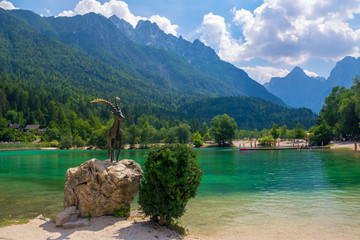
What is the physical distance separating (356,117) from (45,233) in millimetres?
112502

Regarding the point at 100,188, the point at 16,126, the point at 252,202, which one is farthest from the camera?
the point at 16,126

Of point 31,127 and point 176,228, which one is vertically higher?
point 31,127

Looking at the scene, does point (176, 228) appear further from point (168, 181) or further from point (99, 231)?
point (99, 231)

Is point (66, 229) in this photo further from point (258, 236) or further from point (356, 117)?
point (356, 117)

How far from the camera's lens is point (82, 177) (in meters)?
15.2

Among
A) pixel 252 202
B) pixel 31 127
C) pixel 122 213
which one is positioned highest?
pixel 31 127

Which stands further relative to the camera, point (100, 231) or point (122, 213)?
point (122, 213)

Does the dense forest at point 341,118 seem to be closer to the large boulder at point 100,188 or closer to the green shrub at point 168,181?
the green shrub at point 168,181

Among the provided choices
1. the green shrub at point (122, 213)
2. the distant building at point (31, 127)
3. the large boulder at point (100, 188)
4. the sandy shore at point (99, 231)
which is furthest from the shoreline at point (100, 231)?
the distant building at point (31, 127)

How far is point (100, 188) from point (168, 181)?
14.9 ft

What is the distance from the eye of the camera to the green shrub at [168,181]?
12.8 meters

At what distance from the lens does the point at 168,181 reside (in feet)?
41.6

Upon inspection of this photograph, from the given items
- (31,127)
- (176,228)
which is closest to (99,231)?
(176,228)

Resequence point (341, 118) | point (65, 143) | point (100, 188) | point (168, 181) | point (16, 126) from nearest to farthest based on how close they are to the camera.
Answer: point (168, 181)
point (100, 188)
point (341, 118)
point (65, 143)
point (16, 126)
